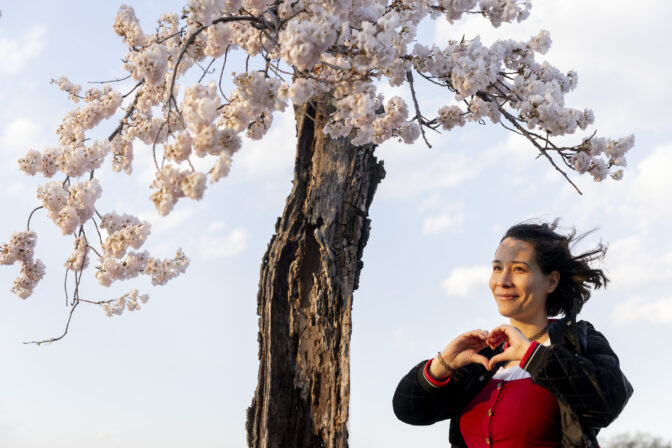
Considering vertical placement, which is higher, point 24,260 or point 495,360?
point 24,260

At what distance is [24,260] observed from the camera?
4.43 m

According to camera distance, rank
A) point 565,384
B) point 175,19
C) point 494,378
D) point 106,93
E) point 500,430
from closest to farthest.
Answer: point 565,384 < point 500,430 < point 494,378 < point 175,19 < point 106,93

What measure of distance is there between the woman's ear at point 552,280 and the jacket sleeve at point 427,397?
0.67m

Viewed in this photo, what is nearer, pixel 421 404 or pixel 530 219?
pixel 421 404

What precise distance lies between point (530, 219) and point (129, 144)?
269cm

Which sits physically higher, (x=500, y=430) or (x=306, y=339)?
(x=306, y=339)

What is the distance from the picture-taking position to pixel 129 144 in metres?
4.20

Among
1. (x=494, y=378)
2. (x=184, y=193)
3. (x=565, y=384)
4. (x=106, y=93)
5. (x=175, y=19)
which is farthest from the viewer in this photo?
(x=106, y=93)

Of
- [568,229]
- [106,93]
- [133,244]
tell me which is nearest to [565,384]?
[568,229]

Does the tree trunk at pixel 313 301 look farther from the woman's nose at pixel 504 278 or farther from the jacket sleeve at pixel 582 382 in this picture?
the jacket sleeve at pixel 582 382

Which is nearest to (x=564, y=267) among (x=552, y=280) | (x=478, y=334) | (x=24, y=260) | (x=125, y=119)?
(x=552, y=280)

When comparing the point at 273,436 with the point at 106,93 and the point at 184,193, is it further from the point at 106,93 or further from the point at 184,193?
the point at 106,93

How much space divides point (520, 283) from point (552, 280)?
10.4 inches

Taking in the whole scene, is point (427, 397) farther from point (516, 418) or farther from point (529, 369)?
point (529, 369)
